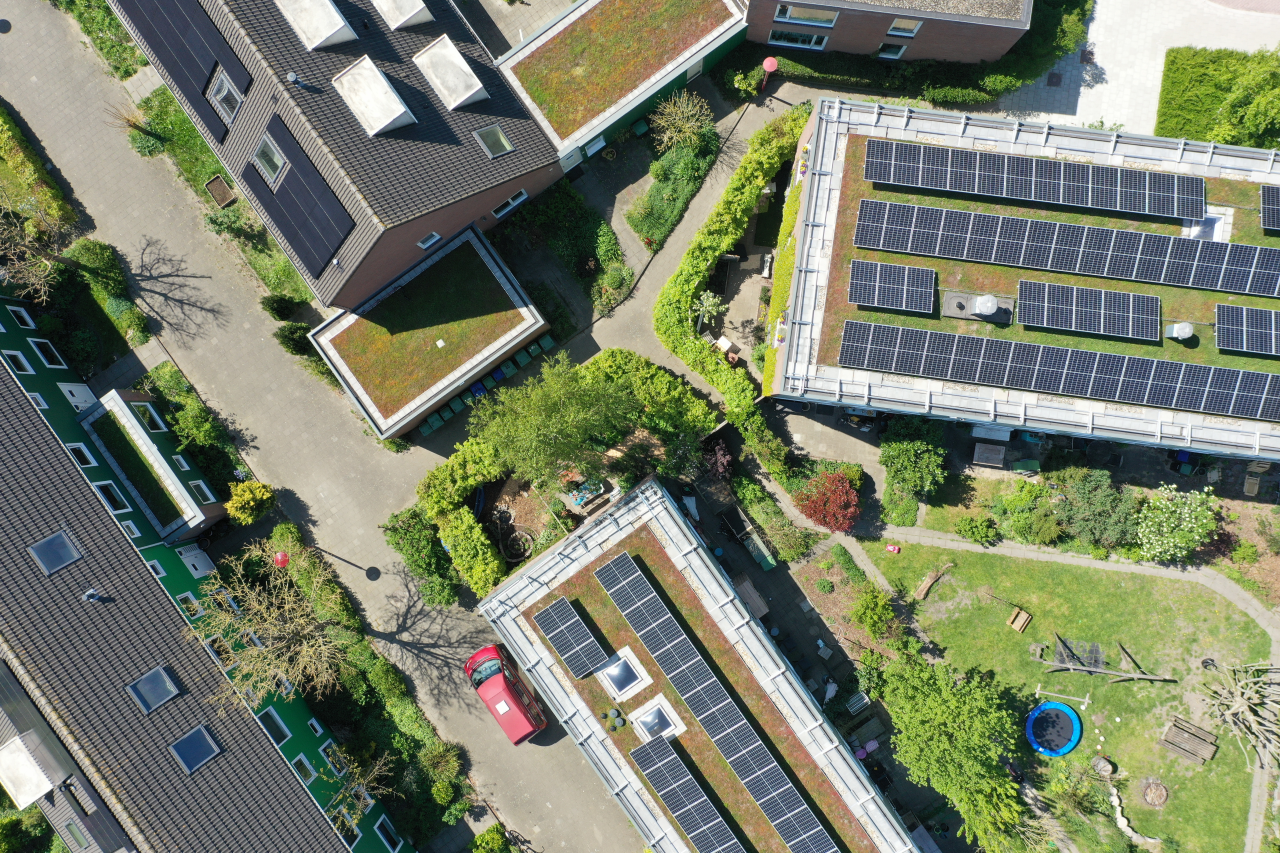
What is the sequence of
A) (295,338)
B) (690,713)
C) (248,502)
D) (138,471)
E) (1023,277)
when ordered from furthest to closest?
1. (295,338)
2. (248,502)
3. (138,471)
4. (1023,277)
5. (690,713)

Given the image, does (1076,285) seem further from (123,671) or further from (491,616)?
(123,671)

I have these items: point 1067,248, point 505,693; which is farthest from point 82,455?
point 1067,248

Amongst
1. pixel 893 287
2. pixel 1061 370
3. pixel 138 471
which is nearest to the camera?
pixel 1061 370

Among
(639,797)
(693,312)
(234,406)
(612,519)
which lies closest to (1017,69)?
(693,312)

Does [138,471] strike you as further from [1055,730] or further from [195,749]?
[1055,730]

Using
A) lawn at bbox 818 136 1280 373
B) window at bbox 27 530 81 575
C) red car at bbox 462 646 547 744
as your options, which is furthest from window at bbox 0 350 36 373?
lawn at bbox 818 136 1280 373

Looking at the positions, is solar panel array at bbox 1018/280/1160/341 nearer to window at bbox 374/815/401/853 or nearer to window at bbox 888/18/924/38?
window at bbox 888/18/924/38

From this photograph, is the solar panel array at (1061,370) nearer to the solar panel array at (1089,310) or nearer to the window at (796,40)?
the solar panel array at (1089,310)

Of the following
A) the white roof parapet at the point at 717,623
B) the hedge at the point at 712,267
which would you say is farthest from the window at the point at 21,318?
the hedge at the point at 712,267
